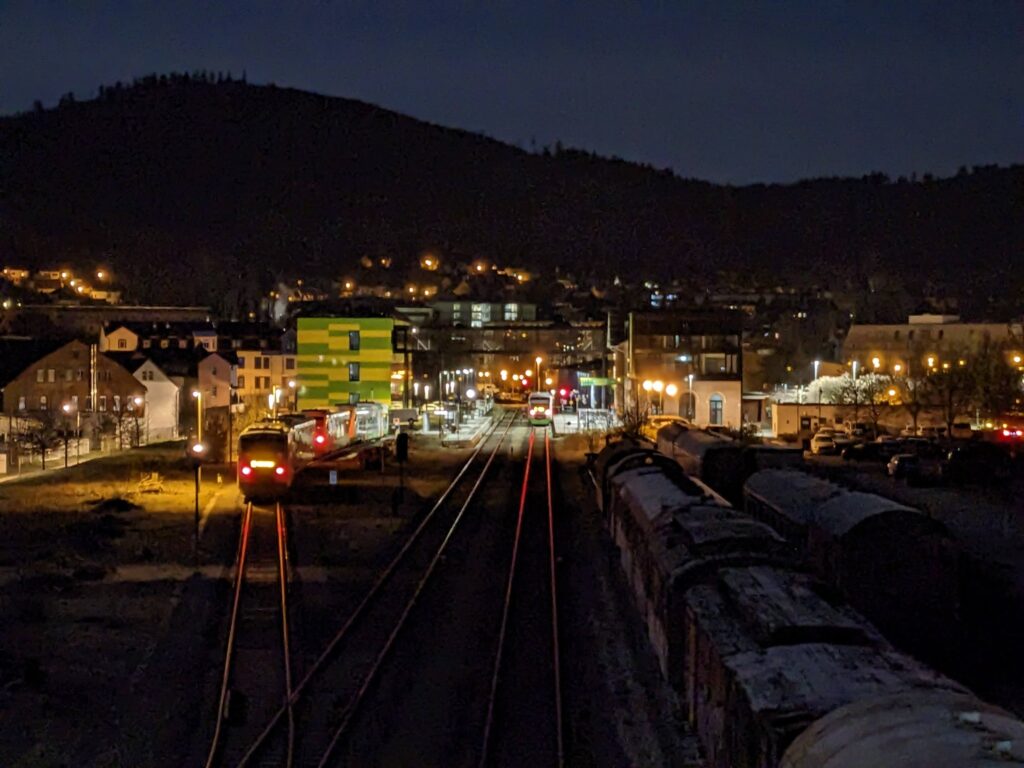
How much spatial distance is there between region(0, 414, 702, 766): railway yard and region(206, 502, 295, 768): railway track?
0.04 metres

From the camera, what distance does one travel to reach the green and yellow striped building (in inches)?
2516

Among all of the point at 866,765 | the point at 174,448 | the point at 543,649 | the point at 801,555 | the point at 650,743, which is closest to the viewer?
the point at 866,765

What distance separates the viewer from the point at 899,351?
8619 cm

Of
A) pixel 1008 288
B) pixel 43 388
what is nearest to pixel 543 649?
pixel 43 388

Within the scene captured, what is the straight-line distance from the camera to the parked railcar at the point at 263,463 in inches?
1188

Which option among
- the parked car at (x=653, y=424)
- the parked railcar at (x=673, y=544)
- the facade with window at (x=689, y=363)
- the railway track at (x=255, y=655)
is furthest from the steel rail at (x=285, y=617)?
the facade with window at (x=689, y=363)

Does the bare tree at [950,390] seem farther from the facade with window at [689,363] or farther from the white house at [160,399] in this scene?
the white house at [160,399]

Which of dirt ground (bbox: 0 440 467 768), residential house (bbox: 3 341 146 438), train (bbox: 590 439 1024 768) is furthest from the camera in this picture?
residential house (bbox: 3 341 146 438)


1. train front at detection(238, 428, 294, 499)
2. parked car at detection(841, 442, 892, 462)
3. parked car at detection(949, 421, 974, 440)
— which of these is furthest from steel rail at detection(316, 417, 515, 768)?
parked car at detection(949, 421, 974, 440)

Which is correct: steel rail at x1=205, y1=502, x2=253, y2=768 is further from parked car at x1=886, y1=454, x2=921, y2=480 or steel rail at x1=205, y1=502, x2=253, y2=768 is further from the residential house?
the residential house

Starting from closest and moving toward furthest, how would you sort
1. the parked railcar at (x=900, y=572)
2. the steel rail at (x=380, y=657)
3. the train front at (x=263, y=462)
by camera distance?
the steel rail at (x=380, y=657), the parked railcar at (x=900, y=572), the train front at (x=263, y=462)

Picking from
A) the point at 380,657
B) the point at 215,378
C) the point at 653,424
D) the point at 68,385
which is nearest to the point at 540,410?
the point at 653,424

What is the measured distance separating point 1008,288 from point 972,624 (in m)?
149

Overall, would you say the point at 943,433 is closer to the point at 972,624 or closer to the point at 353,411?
the point at 353,411
